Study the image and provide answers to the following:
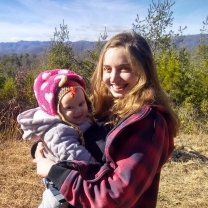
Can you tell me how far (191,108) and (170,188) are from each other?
3.78m

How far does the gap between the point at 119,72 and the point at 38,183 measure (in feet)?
9.96

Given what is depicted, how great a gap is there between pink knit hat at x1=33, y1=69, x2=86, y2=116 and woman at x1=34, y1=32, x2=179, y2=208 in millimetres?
208

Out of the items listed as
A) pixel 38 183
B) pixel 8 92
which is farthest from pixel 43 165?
pixel 8 92

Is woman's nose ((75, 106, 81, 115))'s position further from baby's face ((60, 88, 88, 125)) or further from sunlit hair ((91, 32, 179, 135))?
sunlit hair ((91, 32, 179, 135))

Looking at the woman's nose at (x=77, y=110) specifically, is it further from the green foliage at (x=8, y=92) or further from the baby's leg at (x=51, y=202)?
the green foliage at (x=8, y=92)

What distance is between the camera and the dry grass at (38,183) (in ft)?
11.9

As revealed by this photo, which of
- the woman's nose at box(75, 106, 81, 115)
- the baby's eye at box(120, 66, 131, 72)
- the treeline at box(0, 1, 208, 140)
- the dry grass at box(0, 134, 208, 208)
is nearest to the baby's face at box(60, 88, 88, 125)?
the woman's nose at box(75, 106, 81, 115)

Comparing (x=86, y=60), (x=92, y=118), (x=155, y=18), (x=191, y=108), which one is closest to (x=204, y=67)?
(x=191, y=108)

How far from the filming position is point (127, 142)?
1.12 meters

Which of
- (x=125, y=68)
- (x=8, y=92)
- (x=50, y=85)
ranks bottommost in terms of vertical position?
(x=8, y=92)

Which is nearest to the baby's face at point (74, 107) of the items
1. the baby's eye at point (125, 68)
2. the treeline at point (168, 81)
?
the baby's eye at point (125, 68)

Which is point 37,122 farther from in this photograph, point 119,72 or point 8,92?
point 8,92

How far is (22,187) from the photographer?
12.7 ft

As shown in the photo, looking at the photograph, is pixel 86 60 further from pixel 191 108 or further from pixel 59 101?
pixel 59 101
